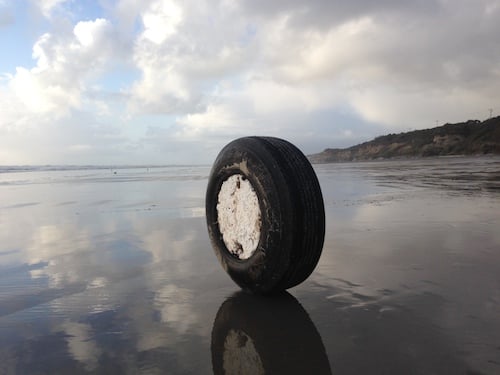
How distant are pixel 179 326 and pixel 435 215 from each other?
20.0 feet

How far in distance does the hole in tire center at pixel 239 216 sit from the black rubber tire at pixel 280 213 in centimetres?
8

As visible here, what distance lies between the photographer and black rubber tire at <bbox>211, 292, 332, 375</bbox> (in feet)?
7.62

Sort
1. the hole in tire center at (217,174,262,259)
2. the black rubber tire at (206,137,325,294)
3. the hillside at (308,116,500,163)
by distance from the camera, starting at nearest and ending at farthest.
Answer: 1. the black rubber tire at (206,137,325,294)
2. the hole in tire center at (217,174,262,259)
3. the hillside at (308,116,500,163)

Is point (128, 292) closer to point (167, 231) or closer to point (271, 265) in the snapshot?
point (271, 265)

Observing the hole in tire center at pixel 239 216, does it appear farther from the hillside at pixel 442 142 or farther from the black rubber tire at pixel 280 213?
the hillside at pixel 442 142

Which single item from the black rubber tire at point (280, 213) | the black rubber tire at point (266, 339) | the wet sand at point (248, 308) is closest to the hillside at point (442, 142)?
the wet sand at point (248, 308)

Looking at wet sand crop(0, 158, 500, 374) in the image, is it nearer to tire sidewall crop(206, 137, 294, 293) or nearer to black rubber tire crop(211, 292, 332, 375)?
black rubber tire crop(211, 292, 332, 375)

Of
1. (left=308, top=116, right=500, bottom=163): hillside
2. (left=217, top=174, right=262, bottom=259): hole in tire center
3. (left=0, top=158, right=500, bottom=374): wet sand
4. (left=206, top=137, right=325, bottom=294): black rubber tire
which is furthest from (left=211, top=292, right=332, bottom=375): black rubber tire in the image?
(left=308, top=116, right=500, bottom=163): hillside

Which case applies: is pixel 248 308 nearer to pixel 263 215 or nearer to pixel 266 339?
pixel 266 339

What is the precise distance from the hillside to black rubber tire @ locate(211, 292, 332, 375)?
6636 cm

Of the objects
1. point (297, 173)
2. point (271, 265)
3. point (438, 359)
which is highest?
point (297, 173)

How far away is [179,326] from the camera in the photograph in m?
2.93

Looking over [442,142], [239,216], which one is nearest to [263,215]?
[239,216]

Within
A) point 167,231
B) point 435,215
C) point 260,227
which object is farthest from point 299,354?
point 435,215
